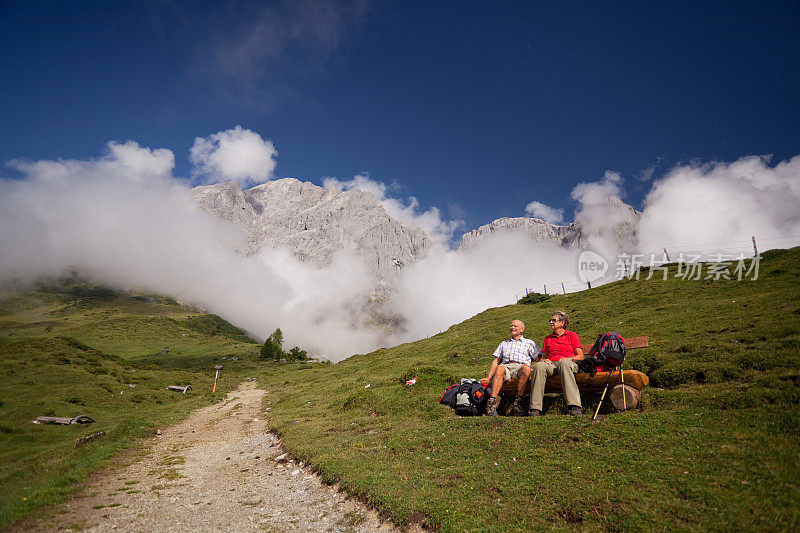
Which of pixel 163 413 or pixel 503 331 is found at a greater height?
pixel 503 331

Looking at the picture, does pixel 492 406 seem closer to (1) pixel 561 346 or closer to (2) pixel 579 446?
(1) pixel 561 346

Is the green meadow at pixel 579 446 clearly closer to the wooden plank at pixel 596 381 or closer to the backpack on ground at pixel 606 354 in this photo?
the wooden plank at pixel 596 381

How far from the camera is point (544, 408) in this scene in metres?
11.3

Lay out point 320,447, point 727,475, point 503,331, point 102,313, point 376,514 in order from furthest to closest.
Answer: point 102,313
point 503,331
point 320,447
point 376,514
point 727,475

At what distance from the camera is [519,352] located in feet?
39.2

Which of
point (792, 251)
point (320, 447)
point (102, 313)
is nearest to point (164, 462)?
point (320, 447)

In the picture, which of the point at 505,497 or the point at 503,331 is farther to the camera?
the point at 503,331

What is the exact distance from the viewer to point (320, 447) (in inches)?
484

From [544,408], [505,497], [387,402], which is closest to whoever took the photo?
[505,497]

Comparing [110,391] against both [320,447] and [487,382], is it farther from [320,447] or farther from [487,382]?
[487,382]

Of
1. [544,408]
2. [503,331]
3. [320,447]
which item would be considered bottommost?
[320,447]

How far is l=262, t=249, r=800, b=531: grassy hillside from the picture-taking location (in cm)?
559

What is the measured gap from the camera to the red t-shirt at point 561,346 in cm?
1091

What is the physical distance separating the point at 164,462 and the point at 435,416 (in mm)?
11333
